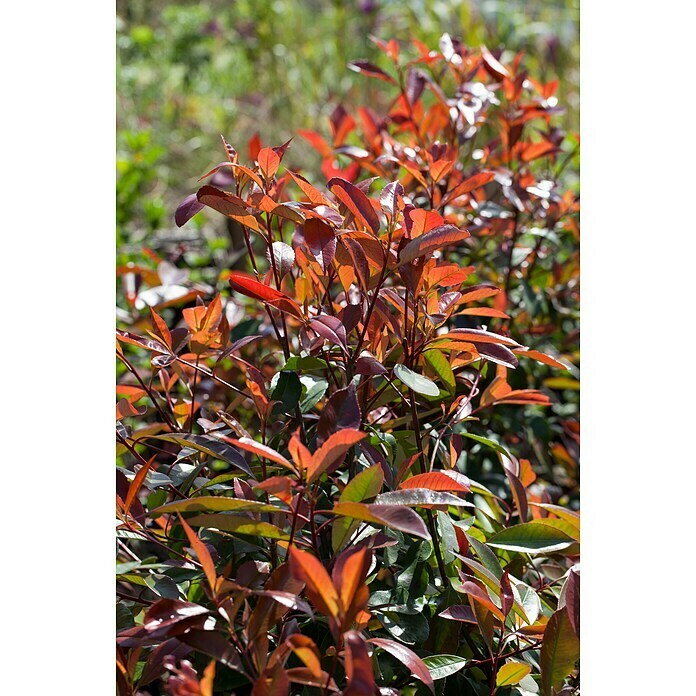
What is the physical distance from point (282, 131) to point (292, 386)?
14.3 feet

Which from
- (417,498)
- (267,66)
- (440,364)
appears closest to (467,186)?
(440,364)

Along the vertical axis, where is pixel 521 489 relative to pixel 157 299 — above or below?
below

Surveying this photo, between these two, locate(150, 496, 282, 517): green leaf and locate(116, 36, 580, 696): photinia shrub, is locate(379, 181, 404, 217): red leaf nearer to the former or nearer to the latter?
Answer: locate(116, 36, 580, 696): photinia shrub

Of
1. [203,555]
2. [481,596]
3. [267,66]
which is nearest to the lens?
[203,555]

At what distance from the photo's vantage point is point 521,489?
1.01 metres

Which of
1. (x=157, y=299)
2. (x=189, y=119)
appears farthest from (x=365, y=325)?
(x=189, y=119)

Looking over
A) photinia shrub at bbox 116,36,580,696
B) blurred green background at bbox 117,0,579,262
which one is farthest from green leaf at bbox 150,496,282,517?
blurred green background at bbox 117,0,579,262

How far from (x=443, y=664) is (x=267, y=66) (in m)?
5.03

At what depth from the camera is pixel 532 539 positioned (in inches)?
35.0

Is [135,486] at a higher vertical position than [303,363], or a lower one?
lower

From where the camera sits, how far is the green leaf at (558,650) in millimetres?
764

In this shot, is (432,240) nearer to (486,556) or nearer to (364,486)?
(364,486)
